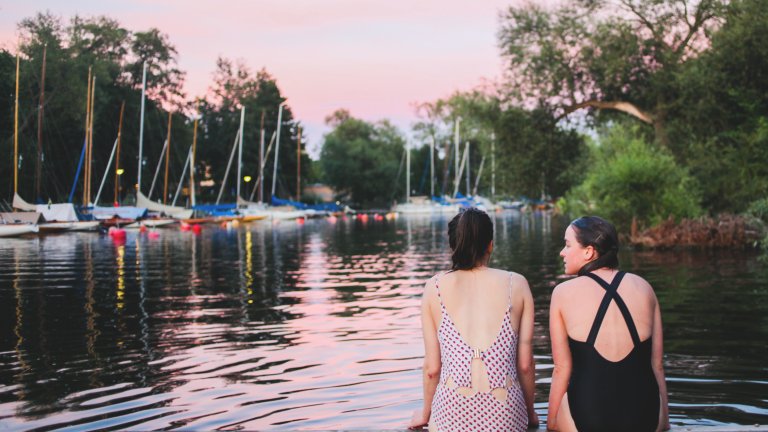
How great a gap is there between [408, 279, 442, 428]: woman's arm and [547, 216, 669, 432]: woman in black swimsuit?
2.31ft

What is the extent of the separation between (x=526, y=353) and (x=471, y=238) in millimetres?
777

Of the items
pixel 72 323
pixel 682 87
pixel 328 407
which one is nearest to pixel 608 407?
pixel 328 407

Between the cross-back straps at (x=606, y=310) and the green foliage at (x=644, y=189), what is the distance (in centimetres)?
3366

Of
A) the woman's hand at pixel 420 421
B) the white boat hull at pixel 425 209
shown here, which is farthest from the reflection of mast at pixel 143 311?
the white boat hull at pixel 425 209

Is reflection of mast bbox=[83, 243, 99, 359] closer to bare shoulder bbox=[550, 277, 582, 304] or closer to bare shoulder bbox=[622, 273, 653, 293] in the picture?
bare shoulder bbox=[550, 277, 582, 304]

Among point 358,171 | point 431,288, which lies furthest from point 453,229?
point 358,171

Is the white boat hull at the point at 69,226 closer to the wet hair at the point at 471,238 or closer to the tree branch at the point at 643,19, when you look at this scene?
the tree branch at the point at 643,19

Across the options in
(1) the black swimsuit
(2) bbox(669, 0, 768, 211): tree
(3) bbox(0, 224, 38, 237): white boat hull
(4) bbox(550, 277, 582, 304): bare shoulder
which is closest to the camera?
(1) the black swimsuit

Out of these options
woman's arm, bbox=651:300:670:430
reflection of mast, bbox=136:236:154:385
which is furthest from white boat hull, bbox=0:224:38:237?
woman's arm, bbox=651:300:670:430

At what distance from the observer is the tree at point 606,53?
3878 centimetres

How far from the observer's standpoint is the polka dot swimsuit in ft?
17.9

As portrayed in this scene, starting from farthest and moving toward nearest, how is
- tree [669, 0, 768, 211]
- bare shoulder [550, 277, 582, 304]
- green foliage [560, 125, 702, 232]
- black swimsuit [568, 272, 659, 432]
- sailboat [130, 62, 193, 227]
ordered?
sailboat [130, 62, 193, 227], green foliage [560, 125, 702, 232], tree [669, 0, 768, 211], bare shoulder [550, 277, 582, 304], black swimsuit [568, 272, 659, 432]

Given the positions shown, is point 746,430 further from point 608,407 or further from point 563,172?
point 563,172

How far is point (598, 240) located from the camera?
544 cm
